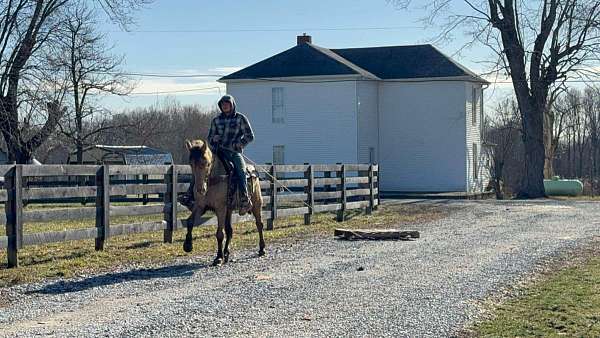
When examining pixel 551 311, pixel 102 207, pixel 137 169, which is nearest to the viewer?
pixel 551 311

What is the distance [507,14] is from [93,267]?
32.6 m

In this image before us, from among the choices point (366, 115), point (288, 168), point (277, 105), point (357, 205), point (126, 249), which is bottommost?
point (126, 249)

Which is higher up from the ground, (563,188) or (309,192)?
(309,192)

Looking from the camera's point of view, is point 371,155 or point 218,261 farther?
point 371,155

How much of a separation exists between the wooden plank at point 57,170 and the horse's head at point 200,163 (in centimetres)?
222

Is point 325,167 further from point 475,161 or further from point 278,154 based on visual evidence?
point 475,161

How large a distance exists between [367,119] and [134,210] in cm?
3450

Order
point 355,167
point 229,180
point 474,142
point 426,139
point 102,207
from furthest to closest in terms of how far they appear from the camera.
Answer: point 474,142
point 426,139
point 355,167
point 102,207
point 229,180

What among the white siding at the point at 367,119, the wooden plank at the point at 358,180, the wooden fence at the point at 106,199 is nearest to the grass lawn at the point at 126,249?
the wooden fence at the point at 106,199

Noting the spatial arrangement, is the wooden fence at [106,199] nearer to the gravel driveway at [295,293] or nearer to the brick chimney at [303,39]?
the gravel driveway at [295,293]

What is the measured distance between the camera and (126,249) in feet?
49.4

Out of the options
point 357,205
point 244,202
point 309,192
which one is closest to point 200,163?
point 244,202

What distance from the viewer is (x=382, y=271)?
12352mm

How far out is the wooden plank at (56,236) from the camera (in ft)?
42.9
